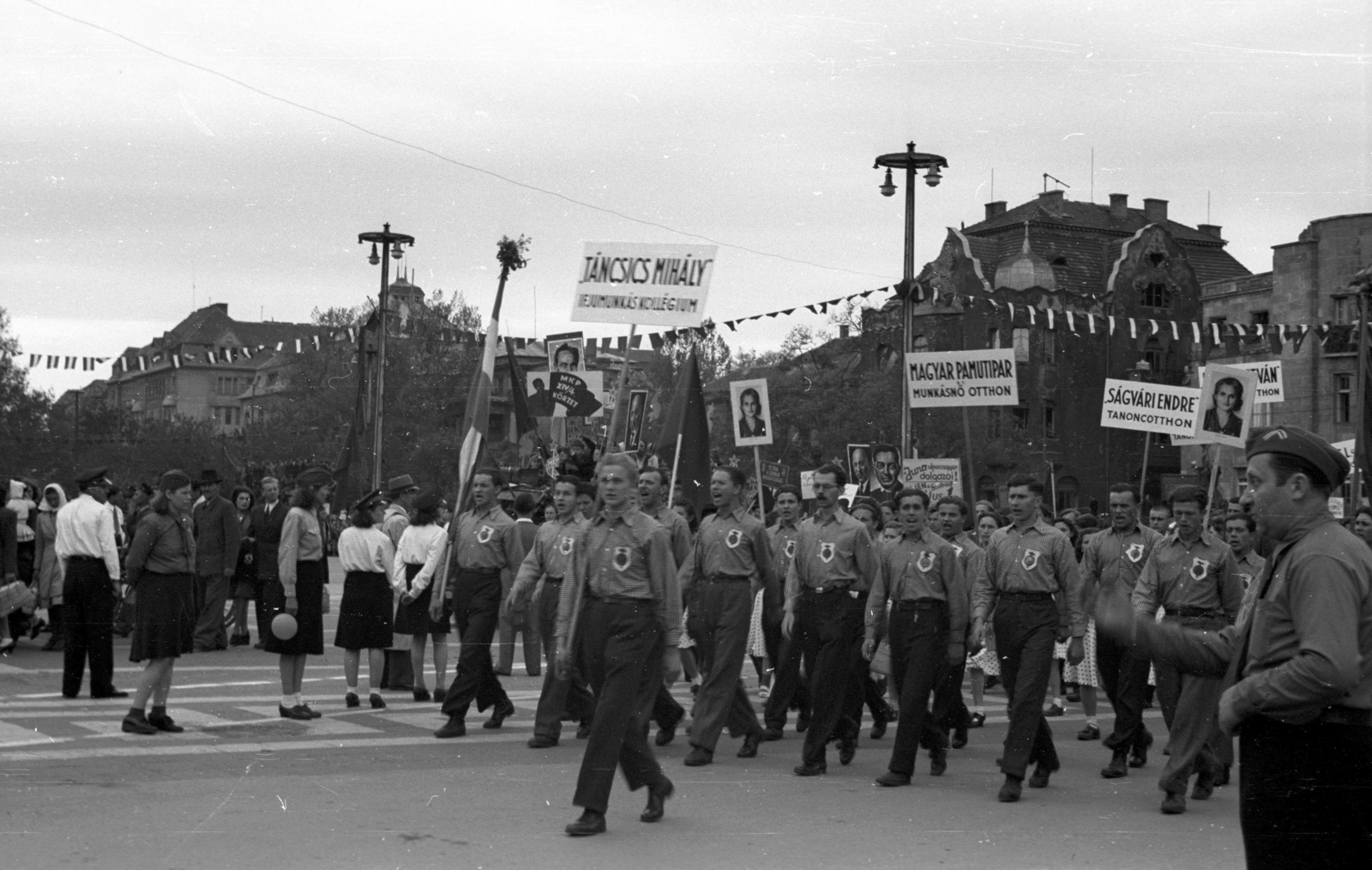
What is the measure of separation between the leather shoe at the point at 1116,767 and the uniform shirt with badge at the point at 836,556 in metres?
1.81

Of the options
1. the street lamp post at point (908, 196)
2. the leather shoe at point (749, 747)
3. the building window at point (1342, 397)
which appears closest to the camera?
the leather shoe at point (749, 747)

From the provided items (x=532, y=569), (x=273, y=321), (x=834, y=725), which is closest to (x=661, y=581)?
(x=834, y=725)

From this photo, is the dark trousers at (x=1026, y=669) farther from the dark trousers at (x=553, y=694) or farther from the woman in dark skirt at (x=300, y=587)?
the woman in dark skirt at (x=300, y=587)

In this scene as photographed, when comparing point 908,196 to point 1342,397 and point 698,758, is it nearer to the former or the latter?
point 698,758

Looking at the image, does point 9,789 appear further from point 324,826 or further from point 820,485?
point 820,485

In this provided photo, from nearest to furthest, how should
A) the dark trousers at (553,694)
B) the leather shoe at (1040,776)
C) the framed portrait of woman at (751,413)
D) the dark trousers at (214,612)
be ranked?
the leather shoe at (1040,776)
the dark trousers at (553,694)
the dark trousers at (214,612)
the framed portrait of woman at (751,413)

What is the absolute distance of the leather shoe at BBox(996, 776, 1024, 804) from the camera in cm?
910

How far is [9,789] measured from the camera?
28.0 ft

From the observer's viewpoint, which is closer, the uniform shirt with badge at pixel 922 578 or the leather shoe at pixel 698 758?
the uniform shirt with badge at pixel 922 578

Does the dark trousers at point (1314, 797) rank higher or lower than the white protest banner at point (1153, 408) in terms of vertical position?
lower

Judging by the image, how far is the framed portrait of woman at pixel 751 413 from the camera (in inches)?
781

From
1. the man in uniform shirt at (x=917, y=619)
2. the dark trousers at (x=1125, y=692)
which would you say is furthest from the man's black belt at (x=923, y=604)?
the dark trousers at (x=1125, y=692)

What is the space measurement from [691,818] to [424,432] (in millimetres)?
66646

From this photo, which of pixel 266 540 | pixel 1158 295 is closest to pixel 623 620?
pixel 266 540
